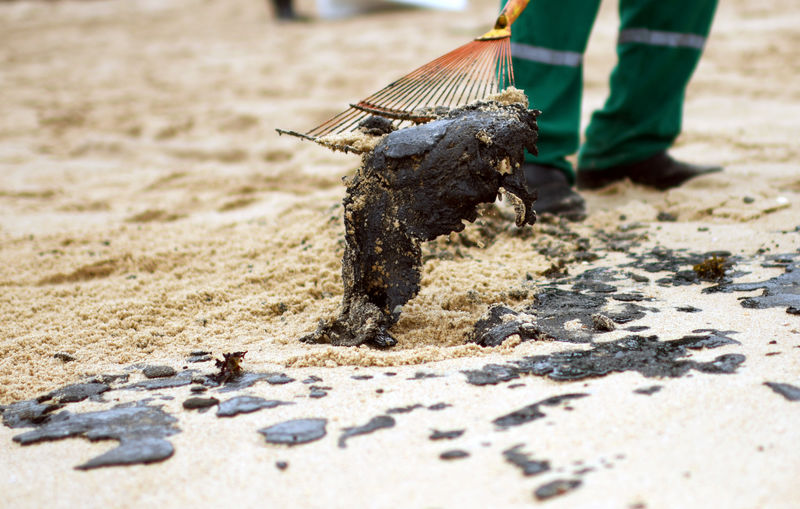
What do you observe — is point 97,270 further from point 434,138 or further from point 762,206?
point 762,206

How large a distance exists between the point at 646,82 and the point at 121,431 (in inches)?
103

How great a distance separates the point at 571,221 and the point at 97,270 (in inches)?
73.4

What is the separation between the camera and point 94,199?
3.46 meters

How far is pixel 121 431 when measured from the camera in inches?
51.9

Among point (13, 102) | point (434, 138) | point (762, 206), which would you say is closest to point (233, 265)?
point (434, 138)

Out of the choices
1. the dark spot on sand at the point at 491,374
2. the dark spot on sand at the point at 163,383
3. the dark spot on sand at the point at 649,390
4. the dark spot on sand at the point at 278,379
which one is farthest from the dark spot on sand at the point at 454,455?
the dark spot on sand at the point at 163,383

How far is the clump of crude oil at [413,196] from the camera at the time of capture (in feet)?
5.36

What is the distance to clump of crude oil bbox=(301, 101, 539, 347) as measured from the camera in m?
1.63

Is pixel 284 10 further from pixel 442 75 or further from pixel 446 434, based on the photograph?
pixel 446 434

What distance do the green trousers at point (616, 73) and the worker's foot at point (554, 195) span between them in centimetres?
5

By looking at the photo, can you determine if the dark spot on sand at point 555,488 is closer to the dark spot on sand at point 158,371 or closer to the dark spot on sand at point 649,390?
the dark spot on sand at point 649,390

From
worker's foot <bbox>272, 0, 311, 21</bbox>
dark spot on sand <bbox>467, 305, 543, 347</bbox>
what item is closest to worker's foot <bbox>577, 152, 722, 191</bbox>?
dark spot on sand <bbox>467, 305, 543, 347</bbox>

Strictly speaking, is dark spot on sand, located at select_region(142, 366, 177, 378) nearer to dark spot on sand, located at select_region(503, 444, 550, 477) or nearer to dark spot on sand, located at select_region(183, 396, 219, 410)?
dark spot on sand, located at select_region(183, 396, 219, 410)

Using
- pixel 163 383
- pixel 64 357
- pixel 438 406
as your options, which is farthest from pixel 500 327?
pixel 64 357
